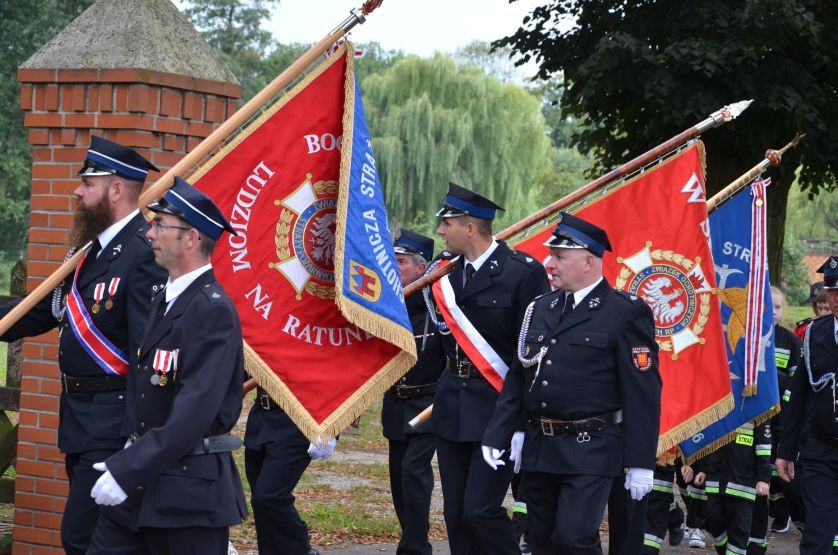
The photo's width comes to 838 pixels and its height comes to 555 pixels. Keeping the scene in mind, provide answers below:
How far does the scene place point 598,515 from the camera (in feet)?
20.0

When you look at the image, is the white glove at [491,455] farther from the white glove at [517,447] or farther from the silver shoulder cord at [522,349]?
the silver shoulder cord at [522,349]

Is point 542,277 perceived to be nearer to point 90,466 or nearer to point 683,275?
point 683,275

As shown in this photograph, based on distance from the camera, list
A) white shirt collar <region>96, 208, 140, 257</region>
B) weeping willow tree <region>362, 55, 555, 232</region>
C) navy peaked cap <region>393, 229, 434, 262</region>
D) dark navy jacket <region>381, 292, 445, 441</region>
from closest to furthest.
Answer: white shirt collar <region>96, 208, 140, 257</region> < dark navy jacket <region>381, 292, 445, 441</region> < navy peaked cap <region>393, 229, 434, 262</region> < weeping willow tree <region>362, 55, 555, 232</region>

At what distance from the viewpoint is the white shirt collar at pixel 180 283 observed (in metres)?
4.82

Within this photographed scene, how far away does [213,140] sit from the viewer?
606cm

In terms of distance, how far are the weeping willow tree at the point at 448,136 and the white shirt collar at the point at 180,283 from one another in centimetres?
3118

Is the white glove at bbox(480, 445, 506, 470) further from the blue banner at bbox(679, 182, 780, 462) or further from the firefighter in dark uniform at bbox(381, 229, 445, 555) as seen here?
the blue banner at bbox(679, 182, 780, 462)

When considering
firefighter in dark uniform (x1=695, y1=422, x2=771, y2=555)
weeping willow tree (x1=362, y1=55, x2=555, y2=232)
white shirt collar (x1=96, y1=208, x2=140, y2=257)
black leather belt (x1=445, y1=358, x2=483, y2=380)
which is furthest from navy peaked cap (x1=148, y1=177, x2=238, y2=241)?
weeping willow tree (x1=362, y1=55, x2=555, y2=232)

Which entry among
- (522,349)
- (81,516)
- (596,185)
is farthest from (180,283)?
(596,185)

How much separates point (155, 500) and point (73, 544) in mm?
1051

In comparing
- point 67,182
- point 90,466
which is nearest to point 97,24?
point 67,182

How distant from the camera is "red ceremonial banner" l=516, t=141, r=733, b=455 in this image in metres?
7.93

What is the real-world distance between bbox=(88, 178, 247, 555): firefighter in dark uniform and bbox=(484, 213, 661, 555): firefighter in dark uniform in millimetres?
1853

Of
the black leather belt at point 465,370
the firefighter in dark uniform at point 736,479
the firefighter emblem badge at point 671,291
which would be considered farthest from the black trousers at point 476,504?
the firefighter in dark uniform at point 736,479
